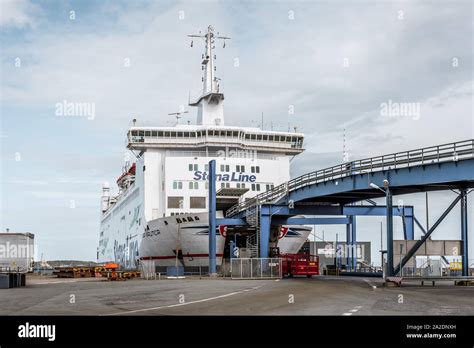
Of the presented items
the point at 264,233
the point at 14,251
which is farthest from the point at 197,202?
the point at 14,251

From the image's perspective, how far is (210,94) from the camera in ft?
215

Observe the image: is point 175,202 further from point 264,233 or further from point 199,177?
point 264,233

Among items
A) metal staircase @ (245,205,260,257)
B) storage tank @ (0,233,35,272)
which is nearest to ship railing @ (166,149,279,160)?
metal staircase @ (245,205,260,257)

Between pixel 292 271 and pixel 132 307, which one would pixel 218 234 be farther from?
pixel 132 307

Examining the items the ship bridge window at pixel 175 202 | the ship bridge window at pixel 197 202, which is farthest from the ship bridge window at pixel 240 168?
the ship bridge window at pixel 175 202

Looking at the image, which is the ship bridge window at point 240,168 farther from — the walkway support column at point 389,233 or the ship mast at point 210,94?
the walkway support column at point 389,233

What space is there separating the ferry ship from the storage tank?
17910 mm

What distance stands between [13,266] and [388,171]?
20.8 metres

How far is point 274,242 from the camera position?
54.8 meters

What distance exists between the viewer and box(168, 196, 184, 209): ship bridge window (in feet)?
189

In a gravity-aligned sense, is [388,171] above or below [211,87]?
below

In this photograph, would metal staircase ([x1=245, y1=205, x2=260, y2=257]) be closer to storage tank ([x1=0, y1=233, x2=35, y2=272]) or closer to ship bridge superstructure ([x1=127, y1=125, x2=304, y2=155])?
ship bridge superstructure ([x1=127, y1=125, x2=304, y2=155])

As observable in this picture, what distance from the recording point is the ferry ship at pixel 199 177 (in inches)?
2157
